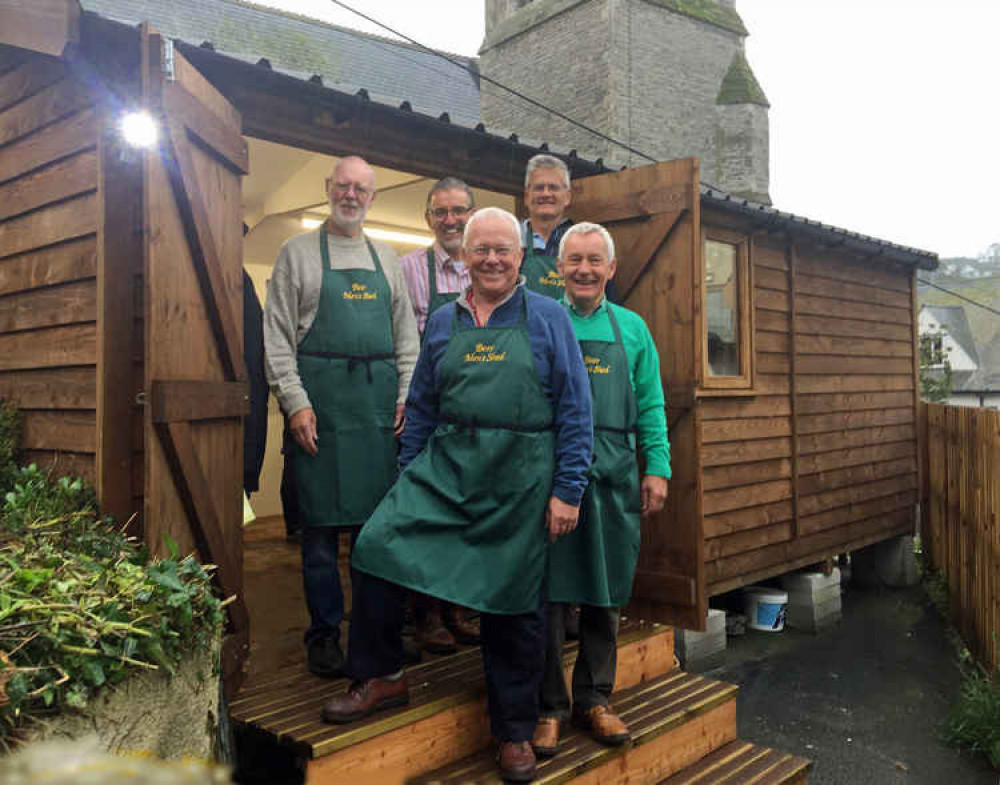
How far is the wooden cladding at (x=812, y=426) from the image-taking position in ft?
24.4

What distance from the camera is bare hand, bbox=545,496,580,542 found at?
2.71 m

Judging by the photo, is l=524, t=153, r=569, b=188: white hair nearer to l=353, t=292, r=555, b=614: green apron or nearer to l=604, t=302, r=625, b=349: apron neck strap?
l=604, t=302, r=625, b=349: apron neck strap

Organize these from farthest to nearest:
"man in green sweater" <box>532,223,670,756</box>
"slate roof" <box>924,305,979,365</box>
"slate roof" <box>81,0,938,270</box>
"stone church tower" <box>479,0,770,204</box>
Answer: "slate roof" <box>924,305,979,365</box>, "stone church tower" <box>479,0,770,204</box>, "slate roof" <box>81,0,938,270</box>, "man in green sweater" <box>532,223,670,756</box>

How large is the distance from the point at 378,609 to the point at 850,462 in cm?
747

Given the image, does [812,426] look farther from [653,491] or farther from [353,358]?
[353,358]

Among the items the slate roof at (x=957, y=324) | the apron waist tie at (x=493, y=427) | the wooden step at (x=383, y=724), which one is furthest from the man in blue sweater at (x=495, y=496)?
the slate roof at (x=957, y=324)

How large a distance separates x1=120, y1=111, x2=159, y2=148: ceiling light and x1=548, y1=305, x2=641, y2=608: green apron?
1.67m

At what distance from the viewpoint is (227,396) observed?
3.18 meters

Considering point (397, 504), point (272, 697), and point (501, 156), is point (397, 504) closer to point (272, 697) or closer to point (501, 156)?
point (272, 697)

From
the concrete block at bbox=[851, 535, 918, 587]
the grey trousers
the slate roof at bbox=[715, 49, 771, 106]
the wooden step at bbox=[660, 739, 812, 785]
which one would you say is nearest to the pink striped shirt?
the grey trousers

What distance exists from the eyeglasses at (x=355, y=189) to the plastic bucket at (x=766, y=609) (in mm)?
6021

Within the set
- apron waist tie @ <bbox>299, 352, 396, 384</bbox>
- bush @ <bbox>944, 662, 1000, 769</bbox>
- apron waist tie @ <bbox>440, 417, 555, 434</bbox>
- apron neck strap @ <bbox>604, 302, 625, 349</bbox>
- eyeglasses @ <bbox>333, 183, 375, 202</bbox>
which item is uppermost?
eyeglasses @ <bbox>333, 183, 375, 202</bbox>

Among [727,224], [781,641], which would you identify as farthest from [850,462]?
[727,224]

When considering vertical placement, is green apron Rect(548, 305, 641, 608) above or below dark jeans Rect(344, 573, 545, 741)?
above
